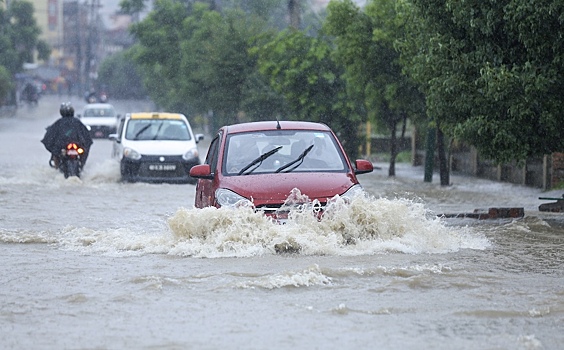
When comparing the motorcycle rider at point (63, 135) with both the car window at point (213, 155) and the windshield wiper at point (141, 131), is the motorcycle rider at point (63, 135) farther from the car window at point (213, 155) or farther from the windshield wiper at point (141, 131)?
the car window at point (213, 155)

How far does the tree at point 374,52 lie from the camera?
24250mm

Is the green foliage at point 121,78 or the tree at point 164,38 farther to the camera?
the green foliage at point 121,78

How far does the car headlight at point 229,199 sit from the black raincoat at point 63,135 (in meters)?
11.0

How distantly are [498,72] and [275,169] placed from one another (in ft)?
11.8

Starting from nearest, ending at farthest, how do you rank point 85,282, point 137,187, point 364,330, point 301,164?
1. point 364,330
2. point 85,282
3. point 301,164
4. point 137,187

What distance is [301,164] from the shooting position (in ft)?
40.4

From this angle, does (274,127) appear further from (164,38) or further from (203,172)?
(164,38)

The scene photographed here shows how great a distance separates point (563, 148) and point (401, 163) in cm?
2109

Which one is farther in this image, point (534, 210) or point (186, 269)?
point (534, 210)

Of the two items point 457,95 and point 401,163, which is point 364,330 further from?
point 401,163

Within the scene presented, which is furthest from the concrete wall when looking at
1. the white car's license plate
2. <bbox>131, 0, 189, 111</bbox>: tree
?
<bbox>131, 0, 189, 111</bbox>: tree

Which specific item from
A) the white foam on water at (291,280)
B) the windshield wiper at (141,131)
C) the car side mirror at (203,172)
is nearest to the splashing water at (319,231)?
the car side mirror at (203,172)

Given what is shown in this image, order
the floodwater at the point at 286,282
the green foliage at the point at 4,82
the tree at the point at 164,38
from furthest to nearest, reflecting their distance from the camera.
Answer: the green foliage at the point at 4,82
the tree at the point at 164,38
the floodwater at the point at 286,282

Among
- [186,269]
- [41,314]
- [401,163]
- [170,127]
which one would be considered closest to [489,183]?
[170,127]
